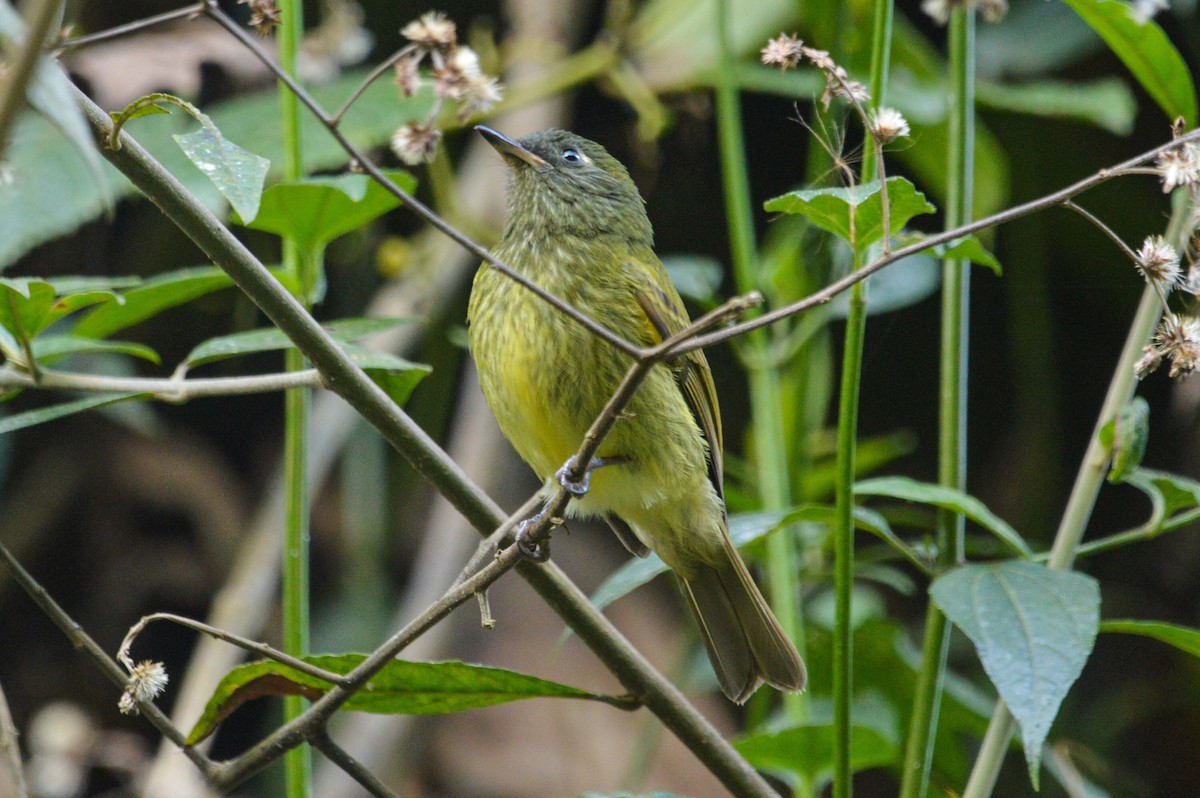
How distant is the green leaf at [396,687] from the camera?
1352 mm

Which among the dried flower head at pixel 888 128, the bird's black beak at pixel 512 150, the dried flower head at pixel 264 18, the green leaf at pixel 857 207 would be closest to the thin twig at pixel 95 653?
the dried flower head at pixel 264 18

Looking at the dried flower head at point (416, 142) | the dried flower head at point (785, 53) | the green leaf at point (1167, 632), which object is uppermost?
the dried flower head at point (785, 53)

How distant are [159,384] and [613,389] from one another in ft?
2.69

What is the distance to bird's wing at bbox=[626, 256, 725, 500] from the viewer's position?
6.75ft

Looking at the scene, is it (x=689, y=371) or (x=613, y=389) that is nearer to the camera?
(x=613, y=389)

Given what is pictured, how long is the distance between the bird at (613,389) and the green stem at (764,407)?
0.06 metres

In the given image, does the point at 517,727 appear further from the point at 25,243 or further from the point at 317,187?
the point at 317,187

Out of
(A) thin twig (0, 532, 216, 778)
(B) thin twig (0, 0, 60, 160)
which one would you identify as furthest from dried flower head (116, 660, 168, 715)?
(B) thin twig (0, 0, 60, 160)

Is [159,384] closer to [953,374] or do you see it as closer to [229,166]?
[229,166]

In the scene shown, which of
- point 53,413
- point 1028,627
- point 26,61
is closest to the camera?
point 26,61

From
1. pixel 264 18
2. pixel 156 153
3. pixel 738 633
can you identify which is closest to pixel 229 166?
pixel 264 18

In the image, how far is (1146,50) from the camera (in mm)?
1596

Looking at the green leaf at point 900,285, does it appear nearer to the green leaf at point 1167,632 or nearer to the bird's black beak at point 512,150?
the bird's black beak at point 512,150

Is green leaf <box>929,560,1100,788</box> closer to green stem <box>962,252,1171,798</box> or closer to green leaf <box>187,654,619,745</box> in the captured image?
green stem <box>962,252,1171,798</box>
